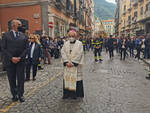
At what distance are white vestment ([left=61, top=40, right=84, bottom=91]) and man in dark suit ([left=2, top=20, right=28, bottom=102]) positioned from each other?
3.53 feet

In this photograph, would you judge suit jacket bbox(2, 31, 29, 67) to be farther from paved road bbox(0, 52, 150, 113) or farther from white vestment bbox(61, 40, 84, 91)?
paved road bbox(0, 52, 150, 113)

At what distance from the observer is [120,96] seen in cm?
457

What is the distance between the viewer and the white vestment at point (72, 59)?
4083 millimetres

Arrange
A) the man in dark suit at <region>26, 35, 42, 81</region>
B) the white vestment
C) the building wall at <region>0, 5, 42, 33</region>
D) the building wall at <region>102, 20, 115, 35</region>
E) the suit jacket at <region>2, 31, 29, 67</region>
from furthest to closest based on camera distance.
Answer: the building wall at <region>102, 20, 115, 35</region> → the building wall at <region>0, 5, 42, 33</region> → the man in dark suit at <region>26, 35, 42, 81</region> → the white vestment → the suit jacket at <region>2, 31, 29, 67</region>

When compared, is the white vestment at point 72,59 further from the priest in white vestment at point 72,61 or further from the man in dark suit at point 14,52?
the man in dark suit at point 14,52

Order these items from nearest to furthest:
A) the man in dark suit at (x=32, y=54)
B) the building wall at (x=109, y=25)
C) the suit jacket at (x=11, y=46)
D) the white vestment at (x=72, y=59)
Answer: the suit jacket at (x=11, y=46)
the white vestment at (x=72, y=59)
the man in dark suit at (x=32, y=54)
the building wall at (x=109, y=25)

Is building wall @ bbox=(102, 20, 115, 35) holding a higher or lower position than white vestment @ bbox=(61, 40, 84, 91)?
higher

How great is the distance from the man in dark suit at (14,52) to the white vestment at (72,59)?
1075mm

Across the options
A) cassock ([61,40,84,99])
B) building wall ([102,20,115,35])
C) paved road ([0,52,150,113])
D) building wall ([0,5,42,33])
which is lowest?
paved road ([0,52,150,113])

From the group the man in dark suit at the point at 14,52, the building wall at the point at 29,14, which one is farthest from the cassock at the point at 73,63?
the building wall at the point at 29,14

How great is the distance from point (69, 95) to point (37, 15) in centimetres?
1385

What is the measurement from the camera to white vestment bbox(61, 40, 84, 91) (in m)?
4.08

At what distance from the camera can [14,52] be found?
154 inches

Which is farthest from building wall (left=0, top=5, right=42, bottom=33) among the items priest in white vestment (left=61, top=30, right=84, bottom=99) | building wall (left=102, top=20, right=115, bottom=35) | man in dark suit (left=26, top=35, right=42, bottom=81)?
building wall (left=102, top=20, right=115, bottom=35)
